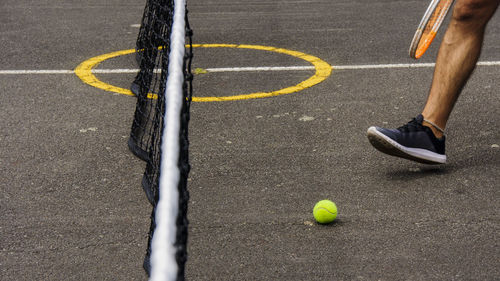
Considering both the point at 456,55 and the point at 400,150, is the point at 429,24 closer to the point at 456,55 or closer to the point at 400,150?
the point at 456,55

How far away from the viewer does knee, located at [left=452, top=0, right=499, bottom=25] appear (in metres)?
4.51

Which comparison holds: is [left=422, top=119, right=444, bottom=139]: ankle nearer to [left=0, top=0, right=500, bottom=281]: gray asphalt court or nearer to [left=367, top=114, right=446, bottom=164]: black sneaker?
[left=367, top=114, right=446, bottom=164]: black sneaker

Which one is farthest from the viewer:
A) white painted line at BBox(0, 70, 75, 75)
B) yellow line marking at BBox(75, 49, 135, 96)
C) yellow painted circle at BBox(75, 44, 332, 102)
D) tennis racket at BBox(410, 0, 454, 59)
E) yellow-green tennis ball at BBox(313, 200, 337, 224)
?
white painted line at BBox(0, 70, 75, 75)

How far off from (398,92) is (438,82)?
5.25ft

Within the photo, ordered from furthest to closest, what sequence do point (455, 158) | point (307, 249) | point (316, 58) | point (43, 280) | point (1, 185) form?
point (316, 58) → point (455, 158) → point (1, 185) → point (307, 249) → point (43, 280)

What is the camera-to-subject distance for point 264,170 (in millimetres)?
→ 4723

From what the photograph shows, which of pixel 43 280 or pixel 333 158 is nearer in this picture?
pixel 43 280

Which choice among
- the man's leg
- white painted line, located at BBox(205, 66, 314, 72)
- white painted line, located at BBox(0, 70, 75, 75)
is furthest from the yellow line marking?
the man's leg

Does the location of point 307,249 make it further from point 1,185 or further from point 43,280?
point 1,185

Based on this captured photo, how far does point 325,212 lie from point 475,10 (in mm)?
1608

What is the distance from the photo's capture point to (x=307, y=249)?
3693 mm

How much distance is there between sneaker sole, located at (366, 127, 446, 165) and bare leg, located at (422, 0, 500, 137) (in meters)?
0.17

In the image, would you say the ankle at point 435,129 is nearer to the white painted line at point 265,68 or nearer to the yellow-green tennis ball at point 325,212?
the yellow-green tennis ball at point 325,212

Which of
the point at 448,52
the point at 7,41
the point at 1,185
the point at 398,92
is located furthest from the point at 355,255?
the point at 7,41
